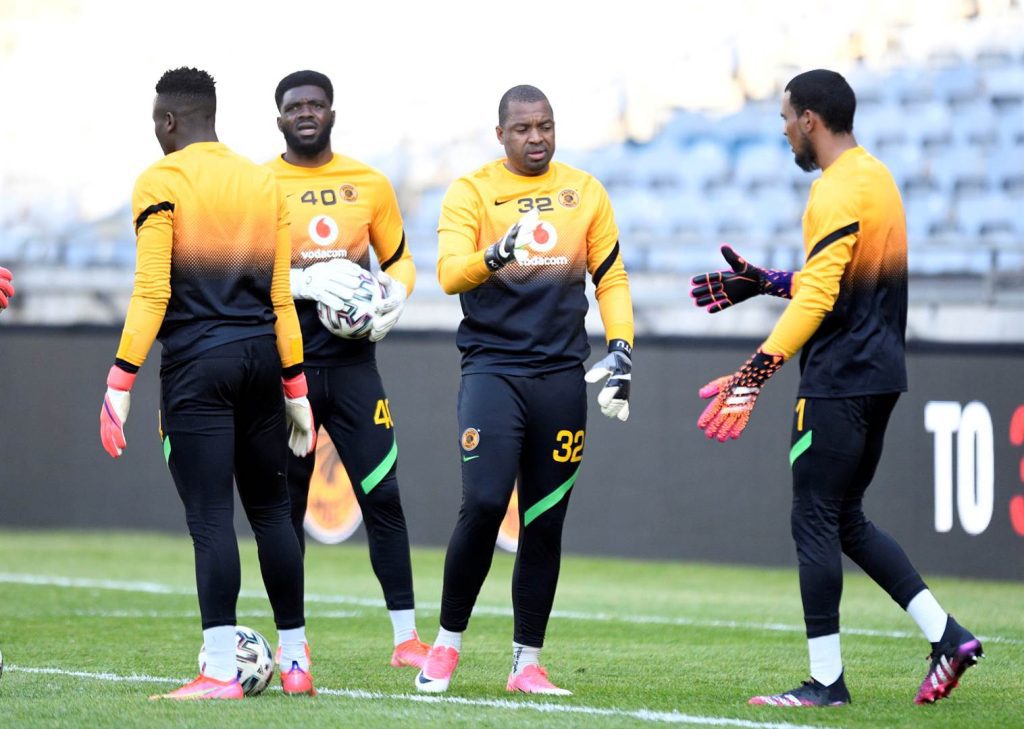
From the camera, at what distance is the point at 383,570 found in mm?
6559

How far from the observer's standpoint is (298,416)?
18.6ft

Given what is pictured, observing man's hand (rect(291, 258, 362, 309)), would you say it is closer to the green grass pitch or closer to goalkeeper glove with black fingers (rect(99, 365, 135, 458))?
goalkeeper glove with black fingers (rect(99, 365, 135, 458))

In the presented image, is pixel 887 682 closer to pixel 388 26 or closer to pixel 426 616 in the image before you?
pixel 426 616

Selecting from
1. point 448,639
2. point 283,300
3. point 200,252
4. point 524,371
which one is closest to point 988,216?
point 524,371

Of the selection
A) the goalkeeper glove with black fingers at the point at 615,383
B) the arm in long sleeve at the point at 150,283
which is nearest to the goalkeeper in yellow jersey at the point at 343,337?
the goalkeeper glove with black fingers at the point at 615,383

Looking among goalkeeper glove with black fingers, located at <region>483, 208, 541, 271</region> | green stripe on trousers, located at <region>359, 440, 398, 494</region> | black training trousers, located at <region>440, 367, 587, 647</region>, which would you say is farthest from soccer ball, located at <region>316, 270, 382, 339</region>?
goalkeeper glove with black fingers, located at <region>483, 208, 541, 271</region>

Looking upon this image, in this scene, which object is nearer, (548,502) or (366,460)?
(548,502)

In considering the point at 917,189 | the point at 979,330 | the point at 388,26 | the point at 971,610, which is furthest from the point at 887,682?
the point at 388,26

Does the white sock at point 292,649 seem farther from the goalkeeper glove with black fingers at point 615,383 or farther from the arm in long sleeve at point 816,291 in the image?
the arm in long sleeve at point 816,291

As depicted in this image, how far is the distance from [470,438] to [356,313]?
3.25 ft

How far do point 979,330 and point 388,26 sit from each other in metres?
5.76

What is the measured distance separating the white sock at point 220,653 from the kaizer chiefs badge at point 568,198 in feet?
5.67

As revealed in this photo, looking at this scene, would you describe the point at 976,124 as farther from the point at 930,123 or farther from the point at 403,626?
the point at 403,626

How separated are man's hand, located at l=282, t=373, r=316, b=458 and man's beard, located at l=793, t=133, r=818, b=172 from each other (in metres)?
1.74
